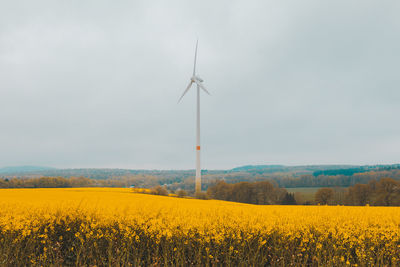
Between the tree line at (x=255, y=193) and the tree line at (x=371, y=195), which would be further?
the tree line at (x=255, y=193)

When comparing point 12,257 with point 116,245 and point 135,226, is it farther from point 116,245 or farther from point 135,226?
point 135,226

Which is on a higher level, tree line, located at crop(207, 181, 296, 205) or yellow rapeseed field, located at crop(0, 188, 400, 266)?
yellow rapeseed field, located at crop(0, 188, 400, 266)

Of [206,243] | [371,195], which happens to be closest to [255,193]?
[371,195]

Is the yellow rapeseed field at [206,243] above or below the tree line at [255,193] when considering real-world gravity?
above

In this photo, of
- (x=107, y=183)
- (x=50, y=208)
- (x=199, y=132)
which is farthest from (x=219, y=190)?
(x=50, y=208)

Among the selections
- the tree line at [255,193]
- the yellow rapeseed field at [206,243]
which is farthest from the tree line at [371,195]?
the yellow rapeseed field at [206,243]

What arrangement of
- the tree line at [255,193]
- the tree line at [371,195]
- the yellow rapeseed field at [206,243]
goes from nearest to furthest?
1. the yellow rapeseed field at [206,243]
2. the tree line at [371,195]
3. the tree line at [255,193]

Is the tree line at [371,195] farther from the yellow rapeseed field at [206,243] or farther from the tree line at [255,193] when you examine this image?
the yellow rapeseed field at [206,243]

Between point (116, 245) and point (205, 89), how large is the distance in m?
49.5

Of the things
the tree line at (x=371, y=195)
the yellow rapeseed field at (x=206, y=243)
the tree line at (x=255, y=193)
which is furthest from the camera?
the tree line at (x=255, y=193)

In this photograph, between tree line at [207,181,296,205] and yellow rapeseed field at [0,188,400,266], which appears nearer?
yellow rapeseed field at [0,188,400,266]

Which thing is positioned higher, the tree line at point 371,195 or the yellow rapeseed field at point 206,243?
the yellow rapeseed field at point 206,243

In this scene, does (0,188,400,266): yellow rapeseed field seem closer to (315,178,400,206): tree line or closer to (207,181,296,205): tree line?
(315,178,400,206): tree line

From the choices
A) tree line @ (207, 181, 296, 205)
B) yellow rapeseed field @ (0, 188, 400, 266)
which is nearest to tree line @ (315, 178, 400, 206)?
tree line @ (207, 181, 296, 205)
